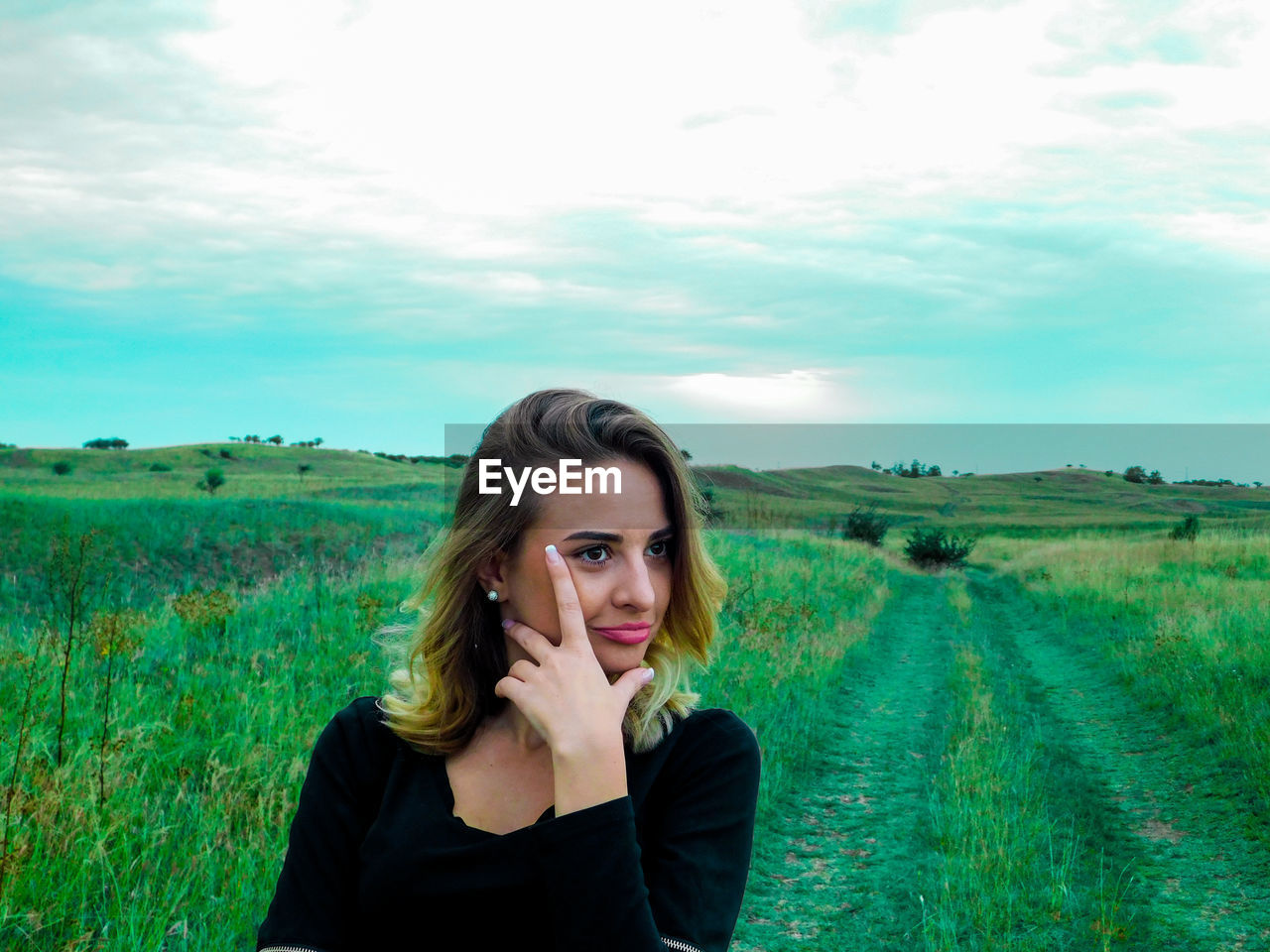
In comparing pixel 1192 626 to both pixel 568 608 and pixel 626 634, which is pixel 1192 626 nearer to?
pixel 626 634

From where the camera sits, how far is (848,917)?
4344mm

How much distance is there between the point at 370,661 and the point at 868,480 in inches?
3682

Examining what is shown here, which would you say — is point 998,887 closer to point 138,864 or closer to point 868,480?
point 138,864

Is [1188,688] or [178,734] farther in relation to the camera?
[1188,688]

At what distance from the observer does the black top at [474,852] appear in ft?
5.26

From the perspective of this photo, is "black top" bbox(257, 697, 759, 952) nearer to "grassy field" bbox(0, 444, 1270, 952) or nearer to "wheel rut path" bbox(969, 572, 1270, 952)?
"grassy field" bbox(0, 444, 1270, 952)

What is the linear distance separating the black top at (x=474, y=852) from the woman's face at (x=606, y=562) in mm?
269

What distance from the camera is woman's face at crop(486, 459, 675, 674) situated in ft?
5.62

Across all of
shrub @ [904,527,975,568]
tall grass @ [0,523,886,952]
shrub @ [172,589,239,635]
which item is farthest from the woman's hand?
shrub @ [904,527,975,568]

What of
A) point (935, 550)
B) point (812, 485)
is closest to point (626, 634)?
point (935, 550)

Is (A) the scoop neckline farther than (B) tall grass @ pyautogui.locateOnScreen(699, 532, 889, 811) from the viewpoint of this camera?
No

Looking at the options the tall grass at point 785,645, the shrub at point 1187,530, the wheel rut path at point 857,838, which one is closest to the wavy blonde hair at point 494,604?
the wheel rut path at point 857,838

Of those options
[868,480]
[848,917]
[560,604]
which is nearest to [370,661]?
[848,917]

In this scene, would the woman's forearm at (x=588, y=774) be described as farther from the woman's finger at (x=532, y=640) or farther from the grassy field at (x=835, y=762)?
the grassy field at (x=835, y=762)
